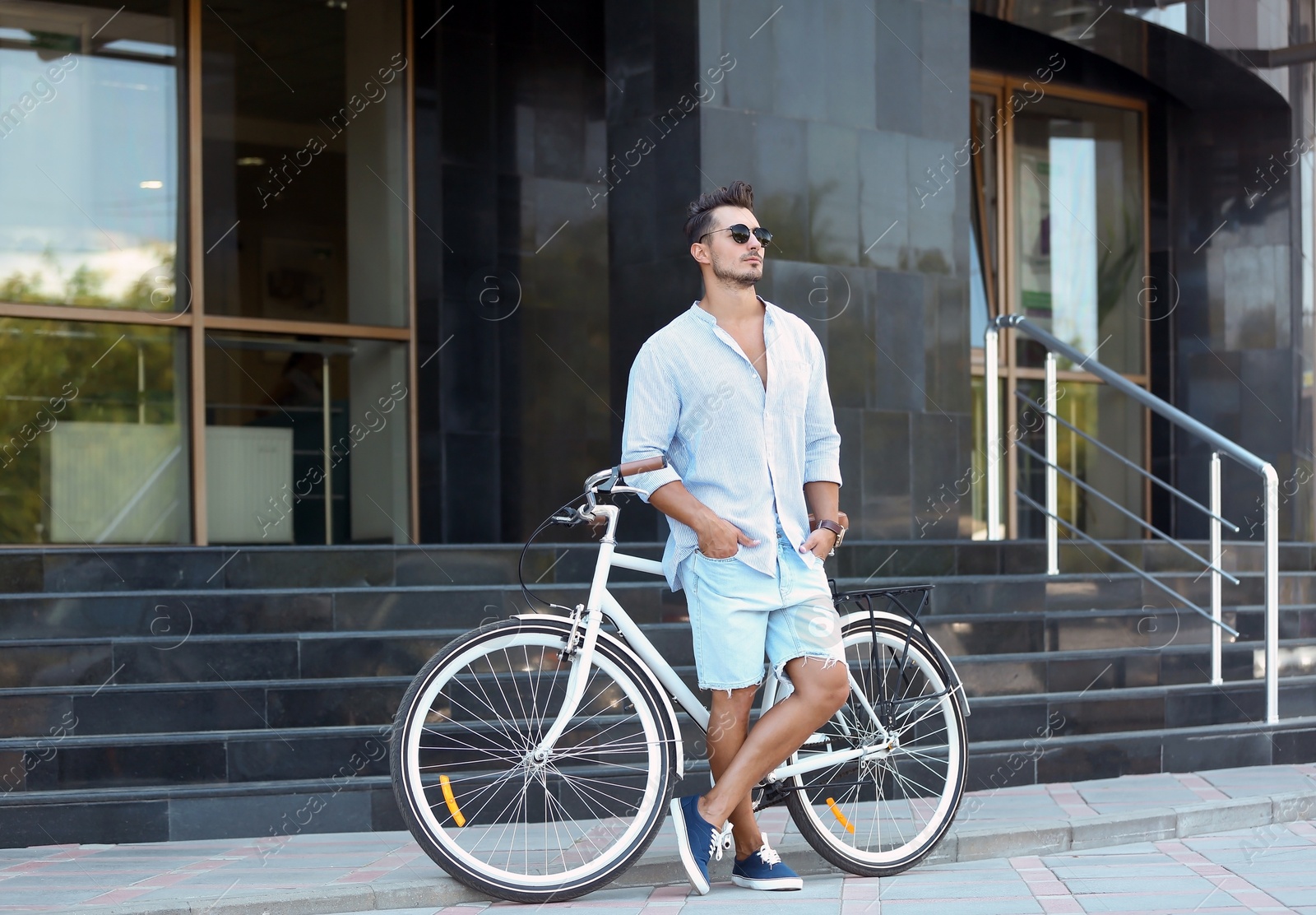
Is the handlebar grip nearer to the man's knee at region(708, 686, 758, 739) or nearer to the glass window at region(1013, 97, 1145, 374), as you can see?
the man's knee at region(708, 686, 758, 739)

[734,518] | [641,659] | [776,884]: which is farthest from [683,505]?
[776,884]

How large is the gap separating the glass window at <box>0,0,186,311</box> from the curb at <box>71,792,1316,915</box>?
19.7ft

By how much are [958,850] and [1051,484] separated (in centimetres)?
350

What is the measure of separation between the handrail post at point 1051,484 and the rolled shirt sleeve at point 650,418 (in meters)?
3.95

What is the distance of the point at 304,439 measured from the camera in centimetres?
991

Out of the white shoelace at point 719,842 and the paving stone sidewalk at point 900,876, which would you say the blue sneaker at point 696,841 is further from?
the paving stone sidewalk at point 900,876

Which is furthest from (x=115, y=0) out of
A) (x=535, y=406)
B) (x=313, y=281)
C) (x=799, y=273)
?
(x=799, y=273)

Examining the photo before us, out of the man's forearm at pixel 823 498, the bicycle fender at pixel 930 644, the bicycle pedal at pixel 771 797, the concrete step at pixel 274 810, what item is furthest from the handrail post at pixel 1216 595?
the bicycle pedal at pixel 771 797

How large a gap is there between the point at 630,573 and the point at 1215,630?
2773 millimetres

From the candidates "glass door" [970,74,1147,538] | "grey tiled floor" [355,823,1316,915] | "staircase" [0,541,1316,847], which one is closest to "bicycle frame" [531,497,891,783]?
"grey tiled floor" [355,823,1316,915]

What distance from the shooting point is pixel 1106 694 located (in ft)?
21.2

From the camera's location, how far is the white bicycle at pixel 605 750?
13.7 feet

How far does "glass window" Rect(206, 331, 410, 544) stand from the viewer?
9.56 meters

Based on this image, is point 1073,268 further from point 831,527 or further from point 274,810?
point 274,810
